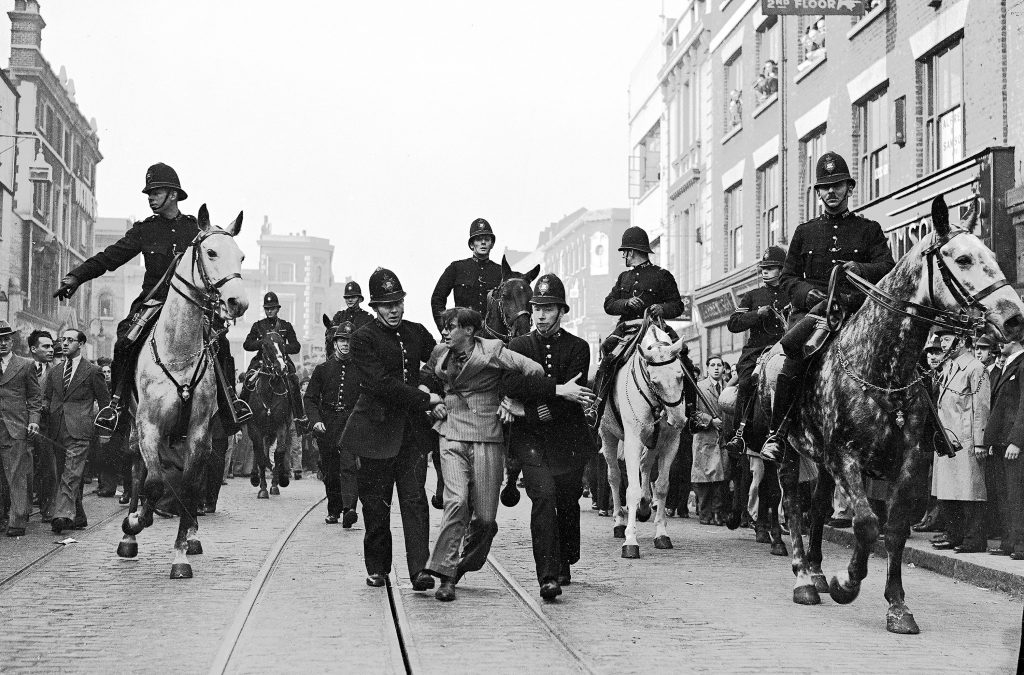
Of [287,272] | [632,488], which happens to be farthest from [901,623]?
[287,272]

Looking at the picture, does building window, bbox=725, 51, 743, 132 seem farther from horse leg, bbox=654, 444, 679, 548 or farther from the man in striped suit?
the man in striped suit

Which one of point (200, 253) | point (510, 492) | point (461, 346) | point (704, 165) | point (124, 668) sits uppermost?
point (704, 165)

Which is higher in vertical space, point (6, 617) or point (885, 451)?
point (885, 451)

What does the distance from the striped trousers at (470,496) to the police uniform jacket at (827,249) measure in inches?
103

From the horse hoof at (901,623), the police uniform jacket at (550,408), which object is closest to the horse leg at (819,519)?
the horse hoof at (901,623)

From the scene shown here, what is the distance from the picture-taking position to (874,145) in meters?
23.2

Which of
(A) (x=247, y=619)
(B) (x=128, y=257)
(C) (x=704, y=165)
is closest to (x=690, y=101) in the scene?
(C) (x=704, y=165)

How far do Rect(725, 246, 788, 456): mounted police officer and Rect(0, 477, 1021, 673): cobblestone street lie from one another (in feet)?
4.42

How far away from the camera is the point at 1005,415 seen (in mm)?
11906

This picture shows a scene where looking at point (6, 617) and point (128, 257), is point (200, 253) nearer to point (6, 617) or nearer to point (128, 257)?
point (128, 257)

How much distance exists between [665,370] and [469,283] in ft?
7.18

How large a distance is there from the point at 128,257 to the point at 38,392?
404 centimetres

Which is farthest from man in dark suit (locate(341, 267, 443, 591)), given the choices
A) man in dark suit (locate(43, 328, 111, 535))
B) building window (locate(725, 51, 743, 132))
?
building window (locate(725, 51, 743, 132))

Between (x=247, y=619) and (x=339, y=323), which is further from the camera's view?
(x=339, y=323)
